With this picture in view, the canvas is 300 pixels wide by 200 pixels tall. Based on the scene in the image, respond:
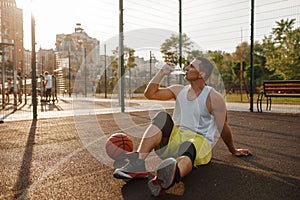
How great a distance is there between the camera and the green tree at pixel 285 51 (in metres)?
24.5

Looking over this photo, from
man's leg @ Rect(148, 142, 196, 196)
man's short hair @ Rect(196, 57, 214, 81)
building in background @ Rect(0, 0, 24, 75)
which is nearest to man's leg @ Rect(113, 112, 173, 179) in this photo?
man's leg @ Rect(148, 142, 196, 196)

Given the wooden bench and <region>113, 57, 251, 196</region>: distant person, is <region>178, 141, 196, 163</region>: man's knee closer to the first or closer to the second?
<region>113, 57, 251, 196</region>: distant person

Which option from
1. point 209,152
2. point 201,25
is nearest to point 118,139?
point 209,152

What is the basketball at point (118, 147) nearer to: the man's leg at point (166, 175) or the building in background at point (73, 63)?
the man's leg at point (166, 175)

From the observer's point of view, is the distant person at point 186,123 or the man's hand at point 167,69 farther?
the man's hand at point 167,69

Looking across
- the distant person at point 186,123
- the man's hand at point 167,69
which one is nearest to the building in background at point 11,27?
the man's hand at point 167,69

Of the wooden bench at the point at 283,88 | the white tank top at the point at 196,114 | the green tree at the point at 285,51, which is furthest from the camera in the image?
the green tree at the point at 285,51

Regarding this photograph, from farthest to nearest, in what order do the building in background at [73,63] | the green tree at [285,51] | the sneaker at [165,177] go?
the green tree at [285,51] → the building in background at [73,63] → the sneaker at [165,177]

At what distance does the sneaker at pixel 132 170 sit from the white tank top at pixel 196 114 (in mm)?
554

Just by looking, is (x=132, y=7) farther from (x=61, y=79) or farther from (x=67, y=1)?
(x=61, y=79)

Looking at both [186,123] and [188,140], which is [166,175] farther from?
[186,123]

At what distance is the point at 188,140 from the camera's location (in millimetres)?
2627

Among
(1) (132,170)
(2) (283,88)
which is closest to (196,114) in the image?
(1) (132,170)

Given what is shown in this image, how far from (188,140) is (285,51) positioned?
26.2 metres
